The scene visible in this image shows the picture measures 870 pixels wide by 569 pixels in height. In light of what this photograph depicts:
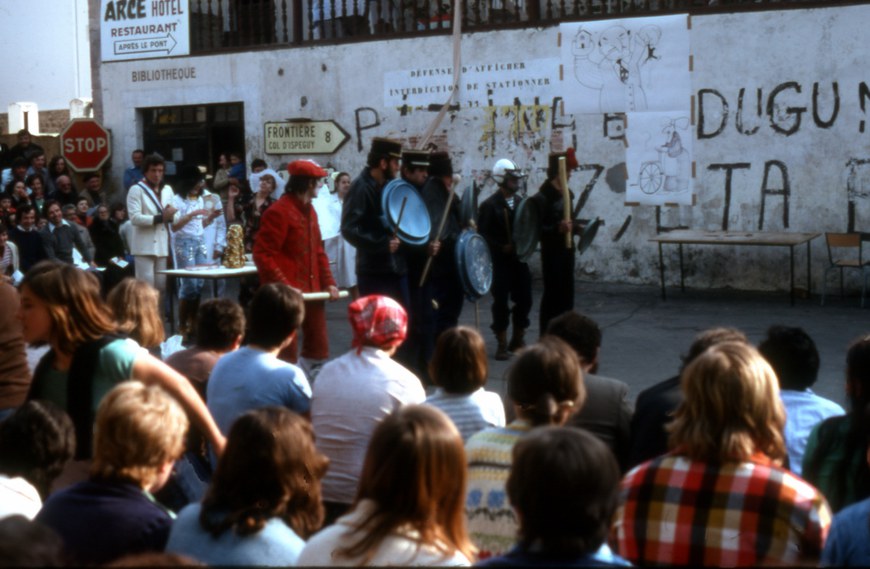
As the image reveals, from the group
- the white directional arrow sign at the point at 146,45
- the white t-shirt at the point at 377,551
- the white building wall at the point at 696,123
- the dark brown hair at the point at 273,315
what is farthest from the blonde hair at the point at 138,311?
the white directional arrow sign at the point at 146,45

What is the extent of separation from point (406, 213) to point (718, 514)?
6.28 m

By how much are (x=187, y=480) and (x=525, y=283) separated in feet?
22.4

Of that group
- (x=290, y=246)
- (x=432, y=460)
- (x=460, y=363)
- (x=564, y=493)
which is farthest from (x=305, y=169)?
(x=564, y=493)

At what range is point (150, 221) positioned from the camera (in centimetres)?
1240

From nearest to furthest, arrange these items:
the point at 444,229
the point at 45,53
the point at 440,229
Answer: the point at 440,229
the point at 444,229
the point at 45,53

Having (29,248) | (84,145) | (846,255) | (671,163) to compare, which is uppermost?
(84,145)

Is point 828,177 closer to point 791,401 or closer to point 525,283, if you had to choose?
point 525,283

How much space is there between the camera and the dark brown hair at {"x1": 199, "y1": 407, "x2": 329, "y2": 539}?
3.36m

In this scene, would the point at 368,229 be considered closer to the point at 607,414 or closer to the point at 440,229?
the point at 440,229

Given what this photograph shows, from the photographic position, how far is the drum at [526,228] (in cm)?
1134

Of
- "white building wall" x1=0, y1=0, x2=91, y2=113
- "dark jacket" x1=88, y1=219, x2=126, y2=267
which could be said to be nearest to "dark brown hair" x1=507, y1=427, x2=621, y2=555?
"dark jacket" x1=88, y1=219, x2=126, y2=267

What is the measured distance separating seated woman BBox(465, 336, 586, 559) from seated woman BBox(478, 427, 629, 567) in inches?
44.4

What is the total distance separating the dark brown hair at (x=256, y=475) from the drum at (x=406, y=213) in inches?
238

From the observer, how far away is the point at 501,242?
11.5 meters
